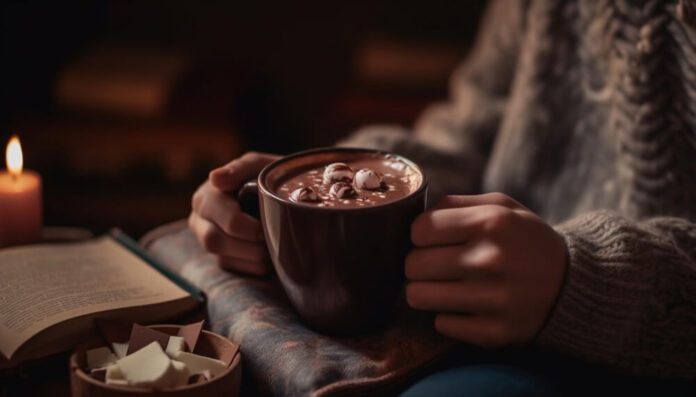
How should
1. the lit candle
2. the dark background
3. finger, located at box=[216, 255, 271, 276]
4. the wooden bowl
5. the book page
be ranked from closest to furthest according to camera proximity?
1. the wooden bowl
2. the book page
3. finger, located at box=[216, 255, 271, 276]
4. the lit candle
5. the dark background

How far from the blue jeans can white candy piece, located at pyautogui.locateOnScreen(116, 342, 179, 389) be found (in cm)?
18

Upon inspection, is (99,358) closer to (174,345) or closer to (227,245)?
(174,345)

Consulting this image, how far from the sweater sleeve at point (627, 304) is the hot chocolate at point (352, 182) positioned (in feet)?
0.49

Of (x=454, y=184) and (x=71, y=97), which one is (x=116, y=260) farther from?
(x=71, y=97)

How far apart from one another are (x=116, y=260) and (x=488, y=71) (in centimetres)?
68

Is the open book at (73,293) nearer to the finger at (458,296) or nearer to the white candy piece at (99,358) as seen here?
the white candy piece at (99,358)

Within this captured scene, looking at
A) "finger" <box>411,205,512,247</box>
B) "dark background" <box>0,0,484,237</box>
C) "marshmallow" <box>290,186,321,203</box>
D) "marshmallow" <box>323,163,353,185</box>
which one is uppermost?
"marshmallow" <box>323,163,353,185</box>

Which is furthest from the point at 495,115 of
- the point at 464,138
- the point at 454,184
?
the point at 454,184

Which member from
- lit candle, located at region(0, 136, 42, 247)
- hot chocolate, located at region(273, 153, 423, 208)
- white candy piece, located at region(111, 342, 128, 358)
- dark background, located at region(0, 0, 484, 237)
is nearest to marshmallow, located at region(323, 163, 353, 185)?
hot chocolate, located at region(273, 153, 423, 208)

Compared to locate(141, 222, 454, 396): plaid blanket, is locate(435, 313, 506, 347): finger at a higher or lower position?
higher

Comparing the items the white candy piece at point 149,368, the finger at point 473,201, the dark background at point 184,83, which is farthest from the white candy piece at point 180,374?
the dark background at point 184,83

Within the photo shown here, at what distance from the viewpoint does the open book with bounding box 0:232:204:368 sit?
58cm

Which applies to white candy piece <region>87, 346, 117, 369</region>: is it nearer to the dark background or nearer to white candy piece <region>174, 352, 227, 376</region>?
white candy piece <region>174, 352, 227, 376</region>

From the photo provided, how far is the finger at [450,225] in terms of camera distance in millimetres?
534
